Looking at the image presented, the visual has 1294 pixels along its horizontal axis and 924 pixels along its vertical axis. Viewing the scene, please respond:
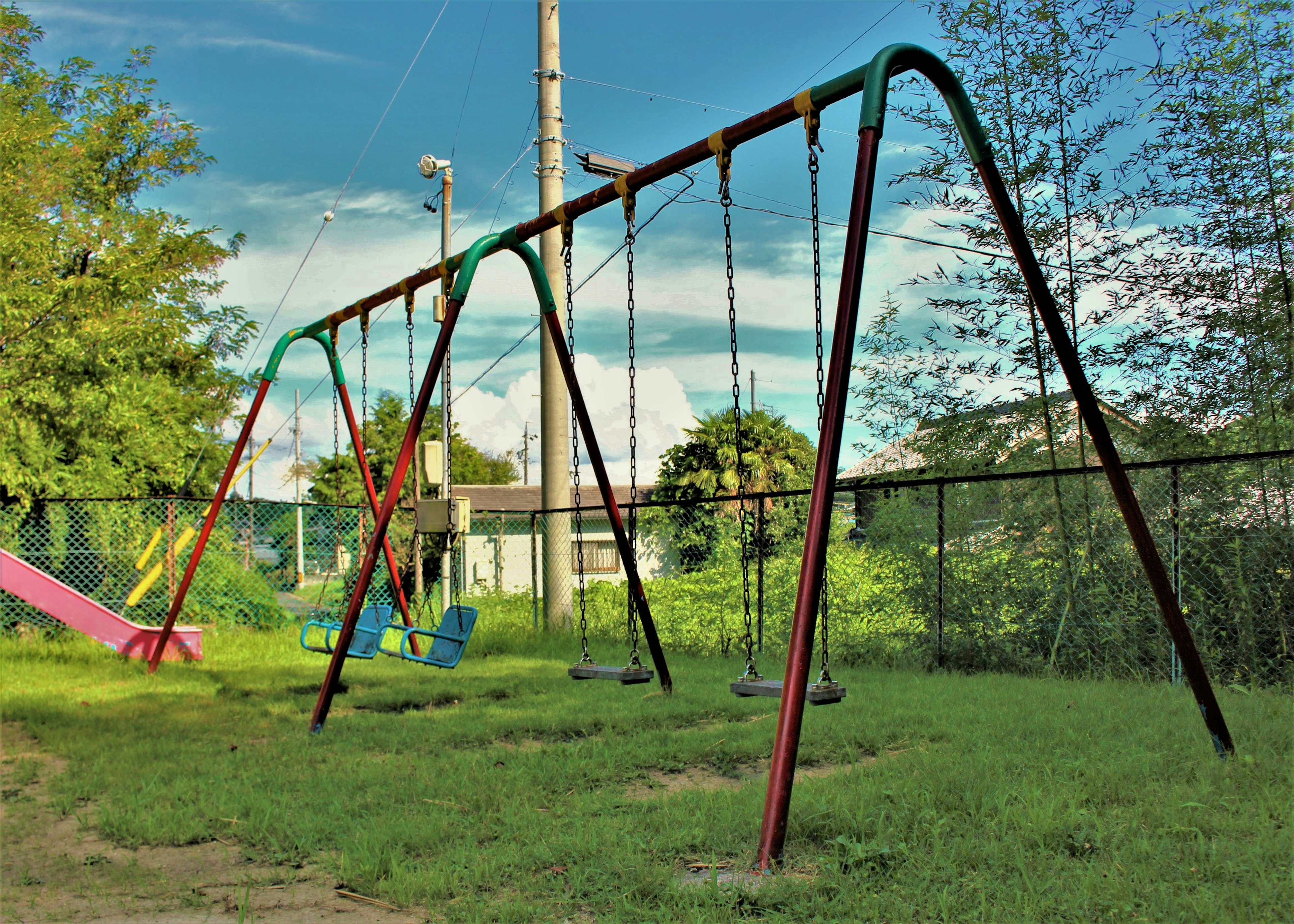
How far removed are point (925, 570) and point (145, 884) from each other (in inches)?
217

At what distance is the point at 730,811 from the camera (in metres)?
3.17

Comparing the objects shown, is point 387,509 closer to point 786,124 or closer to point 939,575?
point 786,124

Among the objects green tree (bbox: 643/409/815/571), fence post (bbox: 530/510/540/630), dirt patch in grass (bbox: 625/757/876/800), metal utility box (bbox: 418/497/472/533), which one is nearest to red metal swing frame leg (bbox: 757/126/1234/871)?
dirt patch in grass (bbox: 625/757/876/800)

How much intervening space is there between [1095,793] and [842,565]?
15.4ft

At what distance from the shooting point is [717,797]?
11.1 ft

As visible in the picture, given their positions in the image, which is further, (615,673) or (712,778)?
(615,673)

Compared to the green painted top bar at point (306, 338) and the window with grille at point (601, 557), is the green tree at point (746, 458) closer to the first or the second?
the window with grille at point (601, 557)

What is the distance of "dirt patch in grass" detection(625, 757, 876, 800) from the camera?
3615mm

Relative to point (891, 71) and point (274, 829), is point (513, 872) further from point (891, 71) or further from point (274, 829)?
point (891, 71)

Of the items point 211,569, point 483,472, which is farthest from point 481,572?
point 483,472

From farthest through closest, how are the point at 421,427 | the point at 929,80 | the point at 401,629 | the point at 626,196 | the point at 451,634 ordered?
the point at 401,629 → the point at 451,634 → the point at 421,427 → the point at 626,196 → the point at 929,80

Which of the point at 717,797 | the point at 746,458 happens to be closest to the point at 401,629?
the point at 717,797

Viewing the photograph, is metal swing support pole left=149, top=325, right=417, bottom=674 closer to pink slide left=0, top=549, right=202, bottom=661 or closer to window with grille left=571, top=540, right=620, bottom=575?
pink slide left=0, top=549, right=202, bottom=661

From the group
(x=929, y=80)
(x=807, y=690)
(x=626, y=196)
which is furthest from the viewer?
(x=626, y=196)
